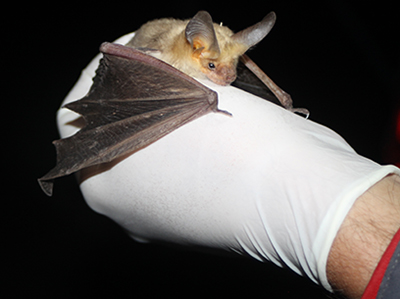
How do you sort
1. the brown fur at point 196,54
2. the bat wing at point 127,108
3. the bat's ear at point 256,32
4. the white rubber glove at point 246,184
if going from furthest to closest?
1. the brown fur at point 196,54
2. the bat's ear at point 256,32
3. the bat wing at point 127,108
4. the white rubber glove at point 246,184

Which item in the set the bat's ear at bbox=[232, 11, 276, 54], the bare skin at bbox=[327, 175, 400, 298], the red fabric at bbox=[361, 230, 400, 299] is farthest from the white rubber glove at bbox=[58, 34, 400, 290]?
the bat's ear at bbox=[232, 11, 276, 54]

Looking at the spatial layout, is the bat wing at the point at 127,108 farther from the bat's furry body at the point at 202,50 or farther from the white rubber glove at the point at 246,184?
the bat's furry body at the point at 202,50

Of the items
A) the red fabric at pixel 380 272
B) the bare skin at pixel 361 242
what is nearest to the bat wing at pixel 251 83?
the bare skin at pixel 361 242

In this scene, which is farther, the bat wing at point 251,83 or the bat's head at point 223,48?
the bat wing at point 251,83

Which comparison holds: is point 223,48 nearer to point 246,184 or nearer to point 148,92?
point 148,92

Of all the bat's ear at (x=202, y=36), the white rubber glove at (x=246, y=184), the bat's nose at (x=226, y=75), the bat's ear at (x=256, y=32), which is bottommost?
the white rubber glove at (x=246, y=184)

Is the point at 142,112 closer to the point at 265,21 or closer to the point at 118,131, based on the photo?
the point at 118,131

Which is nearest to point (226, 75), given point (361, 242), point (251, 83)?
point (251, 83)
